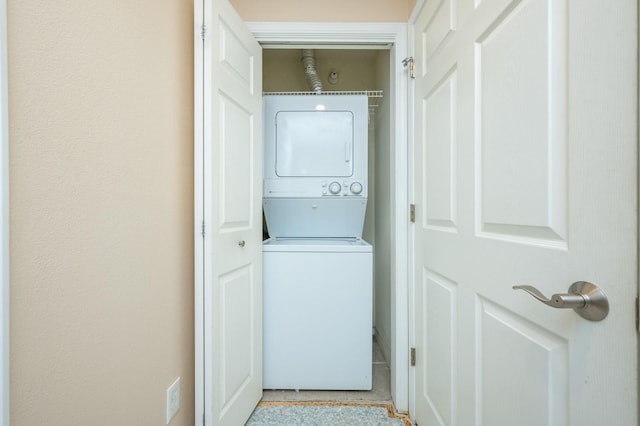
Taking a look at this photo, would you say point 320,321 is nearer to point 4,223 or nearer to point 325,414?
point 325,414

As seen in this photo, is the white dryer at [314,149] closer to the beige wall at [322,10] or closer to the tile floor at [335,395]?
the beige wall at [322,10]

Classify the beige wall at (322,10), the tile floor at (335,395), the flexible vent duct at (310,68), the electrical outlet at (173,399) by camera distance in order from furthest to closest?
the flexible vent duct at (310,68) < the tile floor at (335,395) < the beige wall at (322,10) < the electrical outlet at (173,399)

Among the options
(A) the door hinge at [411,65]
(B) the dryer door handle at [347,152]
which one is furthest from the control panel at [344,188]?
(A) the door hinge at [411,65]

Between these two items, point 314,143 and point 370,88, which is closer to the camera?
point 314,143

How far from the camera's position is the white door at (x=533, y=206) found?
20.1 inches

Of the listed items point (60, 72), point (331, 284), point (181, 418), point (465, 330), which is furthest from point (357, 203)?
point (60, 72)

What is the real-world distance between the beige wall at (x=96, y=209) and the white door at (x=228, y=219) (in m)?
0.11

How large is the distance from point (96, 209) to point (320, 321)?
1343mm

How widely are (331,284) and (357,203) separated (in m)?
0.62

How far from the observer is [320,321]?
177 centimetres

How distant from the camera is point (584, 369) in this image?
22.4 inches

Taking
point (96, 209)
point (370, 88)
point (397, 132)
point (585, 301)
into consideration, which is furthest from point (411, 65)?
point (96, 209)

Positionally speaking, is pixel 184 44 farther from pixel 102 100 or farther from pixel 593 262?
pixel 593 262

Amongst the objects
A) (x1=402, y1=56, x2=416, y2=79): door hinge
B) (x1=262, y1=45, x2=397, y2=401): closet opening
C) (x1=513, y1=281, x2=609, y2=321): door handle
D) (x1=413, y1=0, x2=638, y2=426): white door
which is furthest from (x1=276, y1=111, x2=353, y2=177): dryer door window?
(x1=513, y1=281, x2=609, y2=321): door handle
